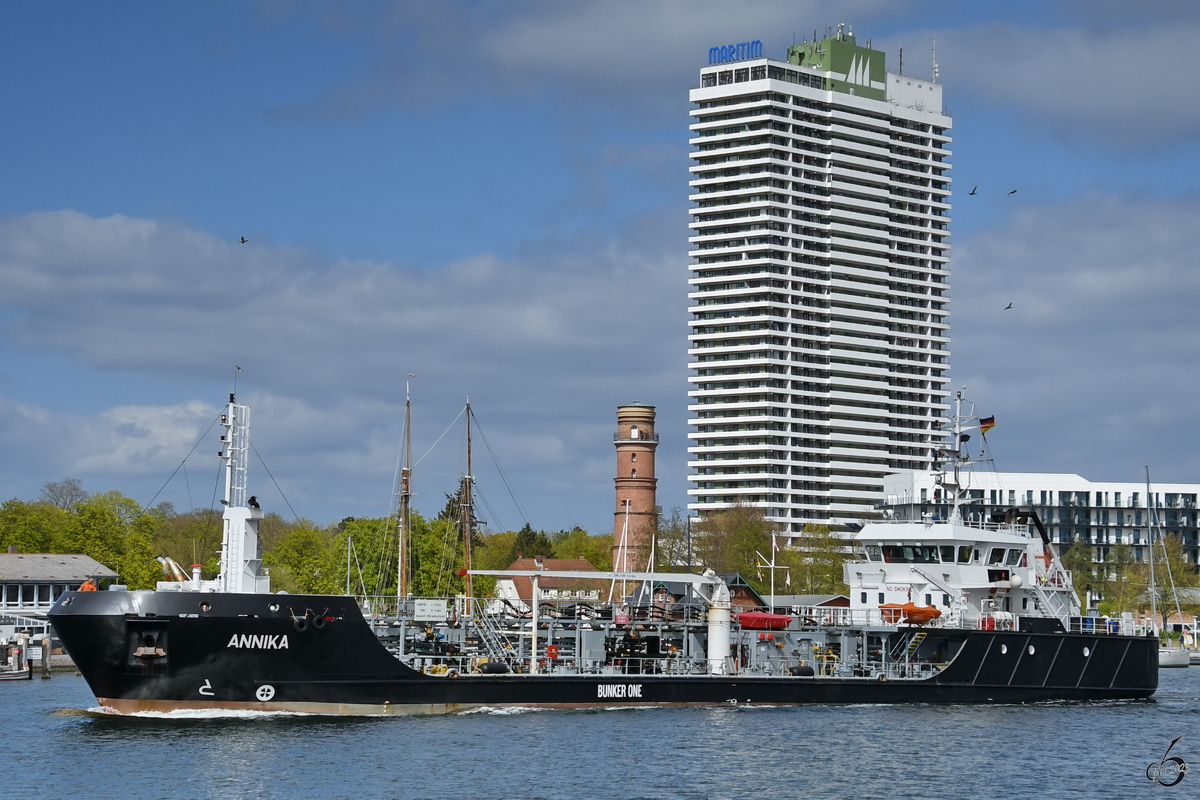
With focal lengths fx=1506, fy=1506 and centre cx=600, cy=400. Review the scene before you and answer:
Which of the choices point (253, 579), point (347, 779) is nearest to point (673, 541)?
point (253, 579)

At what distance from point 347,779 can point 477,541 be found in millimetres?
71818

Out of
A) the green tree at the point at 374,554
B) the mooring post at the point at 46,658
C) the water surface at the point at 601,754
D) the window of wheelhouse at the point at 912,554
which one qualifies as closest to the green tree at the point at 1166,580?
the green tree at the point at 374,554

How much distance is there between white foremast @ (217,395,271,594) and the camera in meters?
43.2

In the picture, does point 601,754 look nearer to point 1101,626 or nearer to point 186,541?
point 1101,626

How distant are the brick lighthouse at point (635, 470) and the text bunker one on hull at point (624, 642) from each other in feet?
256

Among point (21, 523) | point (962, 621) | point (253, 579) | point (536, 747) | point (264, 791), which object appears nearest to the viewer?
point (264, 791)

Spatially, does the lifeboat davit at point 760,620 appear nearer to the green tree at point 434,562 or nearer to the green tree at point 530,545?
the green tree at point 434,562

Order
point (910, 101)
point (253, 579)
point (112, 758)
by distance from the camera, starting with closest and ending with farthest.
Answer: point (112, 758)
point (253, 579)
point (910, 101)

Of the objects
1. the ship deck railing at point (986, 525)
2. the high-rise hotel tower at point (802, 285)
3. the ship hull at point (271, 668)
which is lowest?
the ship hull at point (271, 668)

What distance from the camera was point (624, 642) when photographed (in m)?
49.0

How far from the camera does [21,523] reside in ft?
339

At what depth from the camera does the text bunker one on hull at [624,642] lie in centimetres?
4147

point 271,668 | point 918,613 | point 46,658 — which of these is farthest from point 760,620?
point 46,658

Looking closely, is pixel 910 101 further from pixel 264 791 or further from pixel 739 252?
pixel 264 791
